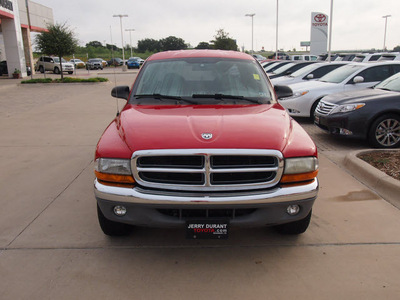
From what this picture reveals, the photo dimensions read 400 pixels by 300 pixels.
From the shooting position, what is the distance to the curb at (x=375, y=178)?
4.55 metres

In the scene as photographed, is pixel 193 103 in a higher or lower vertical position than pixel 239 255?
higher

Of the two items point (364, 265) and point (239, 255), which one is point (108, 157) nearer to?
point (239, 255)

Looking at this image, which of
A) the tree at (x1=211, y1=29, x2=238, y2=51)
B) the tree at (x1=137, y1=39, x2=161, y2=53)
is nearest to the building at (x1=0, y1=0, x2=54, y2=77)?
the tree at (x1=211, y1=29, x2=238, y2=51)

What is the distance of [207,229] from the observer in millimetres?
2994

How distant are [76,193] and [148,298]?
8.26 ft

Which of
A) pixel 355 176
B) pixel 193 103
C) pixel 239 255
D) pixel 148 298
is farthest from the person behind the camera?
pixel 355 176

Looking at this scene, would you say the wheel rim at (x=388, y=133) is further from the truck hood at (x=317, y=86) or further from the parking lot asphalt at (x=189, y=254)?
the truck hood at (x=317, y=86)

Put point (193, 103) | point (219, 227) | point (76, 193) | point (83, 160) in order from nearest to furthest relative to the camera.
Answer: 1. point (219, 227)
2. point (193, 103)
3. point (76, 193)
4. point (83, 160)

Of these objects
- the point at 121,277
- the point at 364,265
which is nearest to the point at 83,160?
the point at 121,277

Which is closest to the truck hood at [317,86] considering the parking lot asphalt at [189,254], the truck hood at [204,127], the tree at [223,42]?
the parking lot asphalt at [189,254]

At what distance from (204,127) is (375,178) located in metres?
2.94

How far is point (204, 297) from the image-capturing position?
9.12 ft

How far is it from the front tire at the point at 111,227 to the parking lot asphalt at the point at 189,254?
9 centimetres

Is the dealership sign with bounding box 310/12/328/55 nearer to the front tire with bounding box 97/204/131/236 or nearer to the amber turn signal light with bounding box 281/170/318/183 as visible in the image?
the amber turn signal light with bounding box 281/170/318/183
